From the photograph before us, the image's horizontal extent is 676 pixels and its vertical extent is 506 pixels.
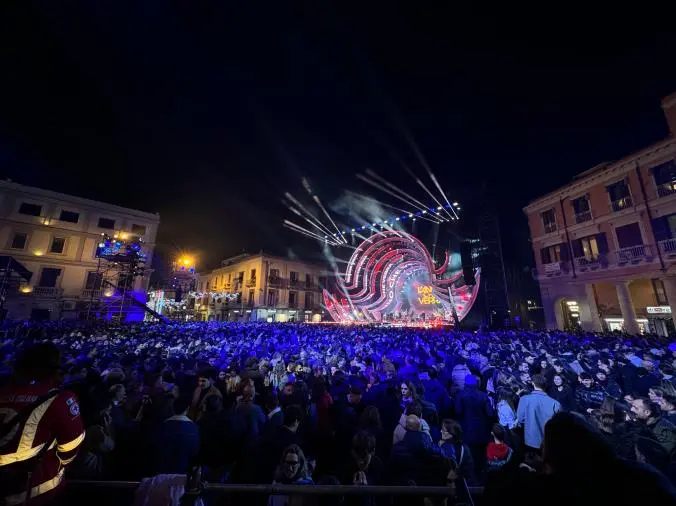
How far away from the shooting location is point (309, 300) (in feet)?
164

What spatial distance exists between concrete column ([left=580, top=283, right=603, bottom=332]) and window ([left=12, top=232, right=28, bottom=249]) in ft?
164

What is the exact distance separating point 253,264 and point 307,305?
37.5 ft

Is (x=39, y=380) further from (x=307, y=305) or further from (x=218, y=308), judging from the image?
(x=218, y=308)

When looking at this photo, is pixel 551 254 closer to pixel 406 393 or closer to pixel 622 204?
pixel 622 204

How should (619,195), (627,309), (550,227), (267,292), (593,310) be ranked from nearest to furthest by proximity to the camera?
(627,309) → (619,195) → (593,310) → (550,227) → (267,292)

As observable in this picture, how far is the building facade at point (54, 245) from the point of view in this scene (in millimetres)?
27375

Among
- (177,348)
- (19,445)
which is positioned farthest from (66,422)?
(177,348)

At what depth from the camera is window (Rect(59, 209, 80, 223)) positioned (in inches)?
1216

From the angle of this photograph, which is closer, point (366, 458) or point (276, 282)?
point (366, 458)

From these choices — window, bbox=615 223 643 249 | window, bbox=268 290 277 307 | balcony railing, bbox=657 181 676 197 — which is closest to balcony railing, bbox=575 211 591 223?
window, bbox=615 223 643 249

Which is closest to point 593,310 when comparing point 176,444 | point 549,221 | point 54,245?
point 549,221

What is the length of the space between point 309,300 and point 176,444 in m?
47.1

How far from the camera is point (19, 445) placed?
76.4 inches

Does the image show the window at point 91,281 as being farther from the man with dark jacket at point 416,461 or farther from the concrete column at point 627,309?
the concrete column at point 627,309
